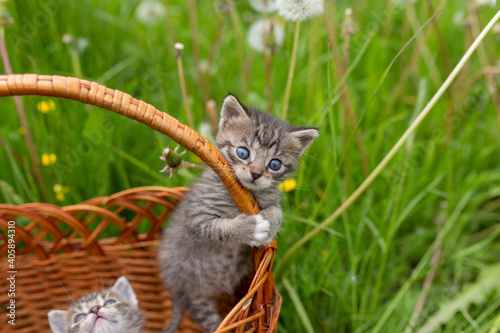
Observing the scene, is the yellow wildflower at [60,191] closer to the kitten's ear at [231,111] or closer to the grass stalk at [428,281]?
the kitten's ear at [231,111]

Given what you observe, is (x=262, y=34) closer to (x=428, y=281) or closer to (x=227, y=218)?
(x=227, y=218)

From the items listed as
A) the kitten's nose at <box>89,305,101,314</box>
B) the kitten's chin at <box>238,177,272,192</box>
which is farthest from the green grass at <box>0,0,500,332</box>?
the kitten's nose at <box>89,305,101,314</box>

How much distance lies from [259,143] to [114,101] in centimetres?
73

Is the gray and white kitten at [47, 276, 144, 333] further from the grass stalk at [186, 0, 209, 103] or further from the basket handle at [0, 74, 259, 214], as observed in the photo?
the grass stalk at [186, 0, 209, 103]

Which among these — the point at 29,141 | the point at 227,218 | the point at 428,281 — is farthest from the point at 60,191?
the point at 428,281

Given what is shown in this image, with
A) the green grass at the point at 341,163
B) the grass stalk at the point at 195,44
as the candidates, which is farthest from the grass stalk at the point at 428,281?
the grass stalk at the point at 195,44

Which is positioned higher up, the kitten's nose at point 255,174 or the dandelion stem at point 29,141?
the dandelion stem at point 29,141

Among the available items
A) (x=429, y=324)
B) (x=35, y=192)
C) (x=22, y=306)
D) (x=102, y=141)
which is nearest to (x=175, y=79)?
(x=102, y=141)

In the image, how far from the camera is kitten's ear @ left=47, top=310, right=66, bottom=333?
2.18m

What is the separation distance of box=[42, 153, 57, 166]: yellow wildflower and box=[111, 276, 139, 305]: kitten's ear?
3.21 feet

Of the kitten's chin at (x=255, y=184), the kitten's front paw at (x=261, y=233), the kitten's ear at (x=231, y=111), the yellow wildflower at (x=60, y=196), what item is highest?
the kitten's ear at (x=231, y=111)

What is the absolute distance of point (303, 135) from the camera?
2178 mm

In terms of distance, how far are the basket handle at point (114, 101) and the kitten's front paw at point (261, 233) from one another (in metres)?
0.15

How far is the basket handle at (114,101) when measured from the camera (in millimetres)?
1548
